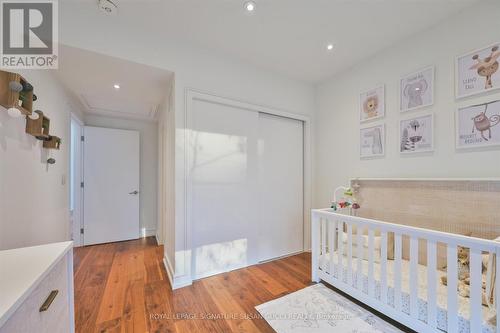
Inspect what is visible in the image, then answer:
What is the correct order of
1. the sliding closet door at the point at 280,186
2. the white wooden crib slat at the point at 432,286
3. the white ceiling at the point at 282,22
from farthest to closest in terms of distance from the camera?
1. the sliding closet door at the point at 280,186
2. the white ceiling at the point at 282,22
3. the white wooden crib slat at the point at 432,286

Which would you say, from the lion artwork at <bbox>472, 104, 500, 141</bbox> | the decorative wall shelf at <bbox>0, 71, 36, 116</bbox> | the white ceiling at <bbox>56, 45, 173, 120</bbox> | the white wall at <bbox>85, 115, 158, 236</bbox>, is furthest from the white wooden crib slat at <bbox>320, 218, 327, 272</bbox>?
the white wall at <bbox>85, 115, 158, 236</bbox>

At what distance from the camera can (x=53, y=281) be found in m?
0.90

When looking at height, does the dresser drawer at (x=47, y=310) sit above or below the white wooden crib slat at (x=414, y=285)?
above

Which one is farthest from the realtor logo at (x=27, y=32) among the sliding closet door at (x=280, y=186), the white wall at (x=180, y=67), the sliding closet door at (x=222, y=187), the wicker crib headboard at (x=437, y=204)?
the wicker crib headboard at (x=437, y=204)

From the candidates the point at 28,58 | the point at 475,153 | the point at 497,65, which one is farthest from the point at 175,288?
the point at 497,65

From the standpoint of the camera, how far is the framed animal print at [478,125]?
1.52m

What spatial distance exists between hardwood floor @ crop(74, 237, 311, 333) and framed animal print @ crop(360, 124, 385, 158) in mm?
1541

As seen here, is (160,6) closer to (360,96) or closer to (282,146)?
(282,146)

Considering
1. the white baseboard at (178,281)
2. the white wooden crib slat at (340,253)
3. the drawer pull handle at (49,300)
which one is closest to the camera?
the drawer pull handle at (49,300)

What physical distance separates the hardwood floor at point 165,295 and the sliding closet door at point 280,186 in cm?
24

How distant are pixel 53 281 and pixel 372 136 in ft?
9.20

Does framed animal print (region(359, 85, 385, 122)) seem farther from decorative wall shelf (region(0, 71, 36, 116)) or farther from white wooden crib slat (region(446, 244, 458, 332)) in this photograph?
decorative wall shelf (region(0, 71, 36, 116))

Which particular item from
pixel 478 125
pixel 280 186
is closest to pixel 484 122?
pixel 478 125

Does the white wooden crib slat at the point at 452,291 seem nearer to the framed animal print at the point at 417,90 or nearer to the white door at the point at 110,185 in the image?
the framed animal print at the point at 417,90
